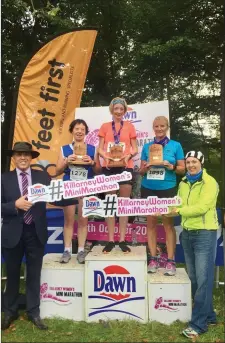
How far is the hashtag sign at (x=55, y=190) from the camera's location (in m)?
3.54

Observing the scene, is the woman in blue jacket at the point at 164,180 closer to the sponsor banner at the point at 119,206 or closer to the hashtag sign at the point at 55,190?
the sponsor banner at the point at 119,206

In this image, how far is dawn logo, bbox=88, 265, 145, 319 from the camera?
3736 mm

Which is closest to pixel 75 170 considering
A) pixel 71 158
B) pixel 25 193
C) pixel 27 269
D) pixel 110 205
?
pixel 71 158

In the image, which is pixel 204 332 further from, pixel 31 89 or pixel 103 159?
pixel 31 89

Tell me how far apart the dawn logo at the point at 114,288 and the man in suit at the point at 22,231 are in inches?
22.2

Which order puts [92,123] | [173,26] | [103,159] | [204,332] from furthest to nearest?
[173,26]
[92,123]
[103,159]
[204,332]

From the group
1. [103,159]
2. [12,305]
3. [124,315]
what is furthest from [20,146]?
[124,315]

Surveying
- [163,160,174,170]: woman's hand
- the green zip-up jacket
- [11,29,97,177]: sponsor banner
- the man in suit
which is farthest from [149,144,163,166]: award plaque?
[11,29,97,177]: sponsor banner

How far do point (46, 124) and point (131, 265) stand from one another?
2.68 meters

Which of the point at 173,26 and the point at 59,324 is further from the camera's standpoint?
the point at 173,26

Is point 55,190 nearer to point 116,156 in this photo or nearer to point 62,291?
point 116,156

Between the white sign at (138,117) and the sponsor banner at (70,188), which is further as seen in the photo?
the white sign at (138,117)

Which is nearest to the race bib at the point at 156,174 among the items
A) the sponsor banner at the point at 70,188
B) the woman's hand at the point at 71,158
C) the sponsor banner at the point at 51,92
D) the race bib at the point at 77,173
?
the sponsor banner at the point at 70,188

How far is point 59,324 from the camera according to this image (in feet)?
12.3
